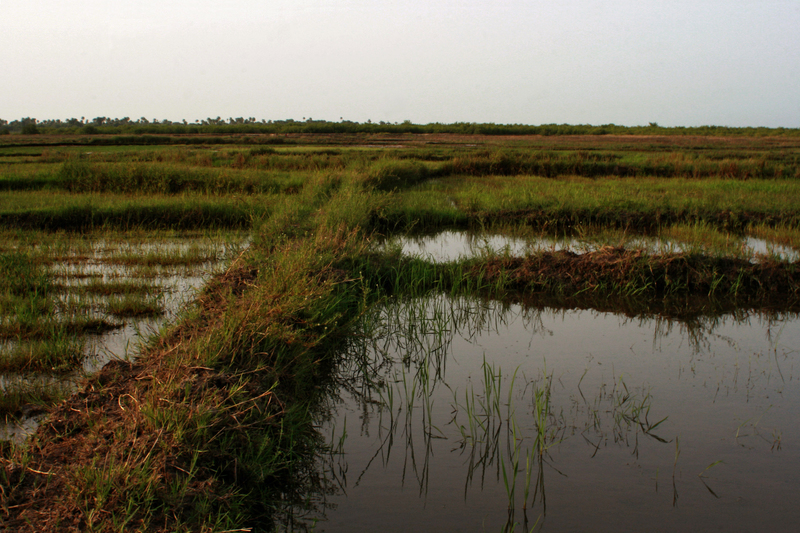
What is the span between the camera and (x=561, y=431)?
3.08 meters

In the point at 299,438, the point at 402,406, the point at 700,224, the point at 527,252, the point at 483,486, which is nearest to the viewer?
the point at 483,486

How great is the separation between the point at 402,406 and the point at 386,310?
175cm

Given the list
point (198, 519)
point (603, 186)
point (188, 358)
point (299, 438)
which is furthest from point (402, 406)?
point (603, 186)

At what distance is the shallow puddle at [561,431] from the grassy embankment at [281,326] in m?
0.33

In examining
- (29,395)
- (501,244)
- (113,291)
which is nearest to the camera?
(29,395)

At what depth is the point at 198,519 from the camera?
76.3 inches

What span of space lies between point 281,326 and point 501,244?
5.23 metres

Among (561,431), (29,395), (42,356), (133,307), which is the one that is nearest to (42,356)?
(42,356)

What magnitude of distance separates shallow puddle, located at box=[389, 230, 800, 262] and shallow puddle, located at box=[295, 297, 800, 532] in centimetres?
216

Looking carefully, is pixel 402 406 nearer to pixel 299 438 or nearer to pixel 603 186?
pixel 299 438

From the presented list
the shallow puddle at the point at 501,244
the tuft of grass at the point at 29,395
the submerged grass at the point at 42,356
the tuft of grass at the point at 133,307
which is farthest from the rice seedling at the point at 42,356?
the shallow puddle at the point at 501,244

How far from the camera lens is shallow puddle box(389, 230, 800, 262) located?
6836mm

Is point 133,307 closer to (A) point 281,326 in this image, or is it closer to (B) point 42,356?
(B) point 42,356

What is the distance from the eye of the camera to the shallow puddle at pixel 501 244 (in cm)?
684
